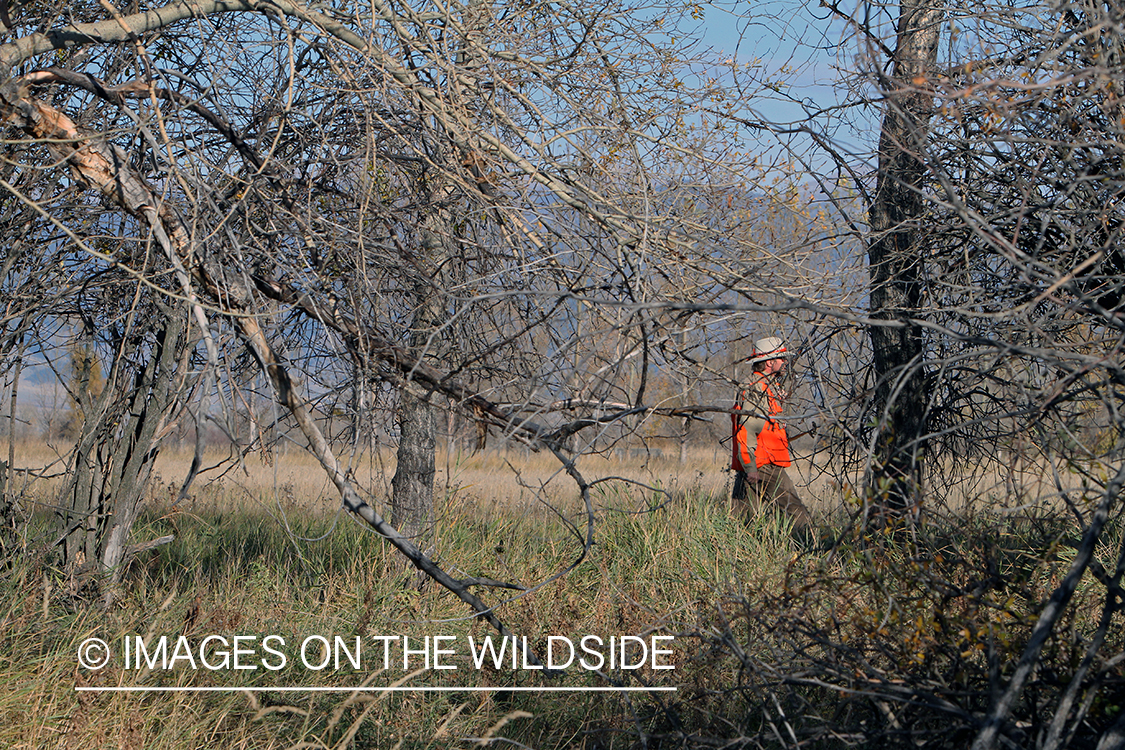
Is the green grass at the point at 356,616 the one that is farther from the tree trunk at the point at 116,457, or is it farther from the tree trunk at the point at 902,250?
the tree trunk at the point at 902,250

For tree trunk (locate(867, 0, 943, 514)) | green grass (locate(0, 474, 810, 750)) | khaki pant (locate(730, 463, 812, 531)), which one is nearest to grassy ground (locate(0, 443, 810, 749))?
green grass (locate(0, 474, 810, 750))

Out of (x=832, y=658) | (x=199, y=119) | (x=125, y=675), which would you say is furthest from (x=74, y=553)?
(x=832, y=658)

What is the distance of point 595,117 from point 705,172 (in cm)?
60

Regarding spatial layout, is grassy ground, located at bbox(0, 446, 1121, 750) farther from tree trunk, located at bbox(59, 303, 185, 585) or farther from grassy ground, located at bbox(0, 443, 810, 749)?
tree trunk, located at bbox(59, 303, 185, 585)

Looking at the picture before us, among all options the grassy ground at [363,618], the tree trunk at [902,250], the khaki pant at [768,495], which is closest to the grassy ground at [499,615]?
the grassy ground at [363,618]

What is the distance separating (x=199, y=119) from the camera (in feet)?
15.2

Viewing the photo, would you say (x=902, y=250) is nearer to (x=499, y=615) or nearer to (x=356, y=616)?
(x=499, y=615)

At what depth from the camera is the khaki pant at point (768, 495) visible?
6793mm

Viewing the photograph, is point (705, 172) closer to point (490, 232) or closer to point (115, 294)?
point (490, 232)

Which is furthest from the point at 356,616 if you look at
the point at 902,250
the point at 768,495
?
the point at 902,250

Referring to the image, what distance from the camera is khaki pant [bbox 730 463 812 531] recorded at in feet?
22.3

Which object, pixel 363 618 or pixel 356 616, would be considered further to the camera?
pixel 356 616

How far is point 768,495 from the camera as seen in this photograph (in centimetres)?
726

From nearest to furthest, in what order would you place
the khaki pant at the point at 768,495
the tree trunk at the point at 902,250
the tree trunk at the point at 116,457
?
the tree trunk at the point at 902,250 < the tree trunk at the point at 116,457 < the khaki pant at the point at 768,495
